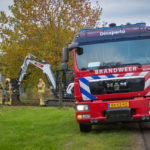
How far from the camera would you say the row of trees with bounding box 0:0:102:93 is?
27203mm

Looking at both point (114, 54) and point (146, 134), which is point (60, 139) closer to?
point (146, 134)

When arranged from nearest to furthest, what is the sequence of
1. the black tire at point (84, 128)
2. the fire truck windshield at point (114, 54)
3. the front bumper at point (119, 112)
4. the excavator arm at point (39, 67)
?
the front bumper at point (119, 112) → the fire truck windshield at point (114, 54) → the black tire at point (84, 128) → the excavator arm at point (39, 67)

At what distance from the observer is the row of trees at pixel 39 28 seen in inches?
1071

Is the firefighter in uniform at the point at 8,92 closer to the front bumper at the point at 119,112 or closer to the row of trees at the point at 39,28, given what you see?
the row of trees at the point at 39,28

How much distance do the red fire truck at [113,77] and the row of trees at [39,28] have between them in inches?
681

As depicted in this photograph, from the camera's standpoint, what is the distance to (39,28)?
27.7 m

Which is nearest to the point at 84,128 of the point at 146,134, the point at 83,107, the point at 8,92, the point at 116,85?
the point at 83,107

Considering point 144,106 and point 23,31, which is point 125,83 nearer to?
point 144,106

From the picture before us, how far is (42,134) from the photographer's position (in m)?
9.87

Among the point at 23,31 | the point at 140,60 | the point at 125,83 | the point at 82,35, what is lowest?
the point at 125,83

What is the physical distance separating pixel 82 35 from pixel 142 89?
2.24 meters

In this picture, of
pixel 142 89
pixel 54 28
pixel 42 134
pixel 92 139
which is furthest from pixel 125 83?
pixel 54 28

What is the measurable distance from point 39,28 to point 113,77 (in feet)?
63.1

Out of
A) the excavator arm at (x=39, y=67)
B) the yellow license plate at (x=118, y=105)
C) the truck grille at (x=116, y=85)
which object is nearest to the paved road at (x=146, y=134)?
the yellow license plate at (x=118, y=105)
